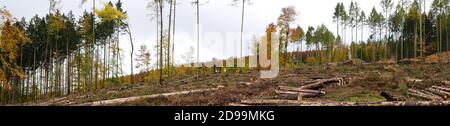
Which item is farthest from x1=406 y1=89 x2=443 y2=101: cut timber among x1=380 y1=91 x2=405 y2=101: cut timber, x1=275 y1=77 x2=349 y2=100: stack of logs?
x1=275 y1=77 x2=349 y2=100: stack of logs

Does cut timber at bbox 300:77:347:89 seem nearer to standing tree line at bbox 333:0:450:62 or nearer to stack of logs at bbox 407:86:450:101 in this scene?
stack of logs at bbox 407:86:450:101

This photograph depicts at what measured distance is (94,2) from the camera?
30203 millimetres

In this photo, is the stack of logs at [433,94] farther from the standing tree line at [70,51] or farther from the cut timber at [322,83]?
the standing tree line at [70,51]

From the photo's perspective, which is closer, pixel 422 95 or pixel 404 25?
pixel 422 95

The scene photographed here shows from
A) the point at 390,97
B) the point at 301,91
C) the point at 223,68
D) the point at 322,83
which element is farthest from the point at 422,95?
the point at 223,68

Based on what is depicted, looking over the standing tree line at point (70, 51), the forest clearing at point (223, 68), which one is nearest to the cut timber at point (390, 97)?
the forest clearing at point (223, 68)

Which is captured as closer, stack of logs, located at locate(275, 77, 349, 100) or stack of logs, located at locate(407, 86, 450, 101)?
stack of logs, located at locate(407, 86, 450, 101)

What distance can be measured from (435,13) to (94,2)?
45.8 m

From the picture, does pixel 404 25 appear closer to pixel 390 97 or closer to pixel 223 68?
pixel 223 68

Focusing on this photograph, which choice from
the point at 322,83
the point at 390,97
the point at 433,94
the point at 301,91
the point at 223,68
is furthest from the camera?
the point at 223,68
